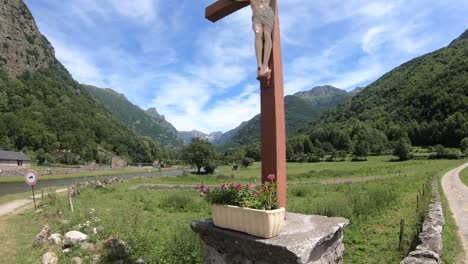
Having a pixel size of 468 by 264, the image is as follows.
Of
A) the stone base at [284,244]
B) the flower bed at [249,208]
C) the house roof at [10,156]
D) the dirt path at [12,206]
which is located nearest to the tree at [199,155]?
the house roof at [10,156]

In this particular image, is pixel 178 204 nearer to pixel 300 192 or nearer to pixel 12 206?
pixel 300 192

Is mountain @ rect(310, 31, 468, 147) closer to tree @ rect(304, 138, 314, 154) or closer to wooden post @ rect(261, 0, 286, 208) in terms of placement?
tree @ rect(304, 138, 314, 154)

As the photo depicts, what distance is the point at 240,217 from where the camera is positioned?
4.08 meters

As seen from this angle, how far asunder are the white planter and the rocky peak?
486 ft

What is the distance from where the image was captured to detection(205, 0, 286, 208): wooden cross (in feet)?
15.4

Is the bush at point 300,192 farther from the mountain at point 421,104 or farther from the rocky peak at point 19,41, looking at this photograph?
the rocky peak at point 19,41

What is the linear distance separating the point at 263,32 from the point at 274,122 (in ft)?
4.61

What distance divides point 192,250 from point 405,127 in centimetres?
11416

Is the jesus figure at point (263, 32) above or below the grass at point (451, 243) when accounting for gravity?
above

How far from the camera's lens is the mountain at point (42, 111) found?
9169cm

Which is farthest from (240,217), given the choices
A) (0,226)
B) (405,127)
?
(405,127)

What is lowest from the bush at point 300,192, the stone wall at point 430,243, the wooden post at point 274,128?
the bush at point 300,192

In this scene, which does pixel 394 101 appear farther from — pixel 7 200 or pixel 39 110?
pixel 7 200

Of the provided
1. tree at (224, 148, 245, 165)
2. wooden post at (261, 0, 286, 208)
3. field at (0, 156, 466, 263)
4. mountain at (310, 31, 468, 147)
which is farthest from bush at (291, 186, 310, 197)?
mountain at (310, 31, 468, 147)
